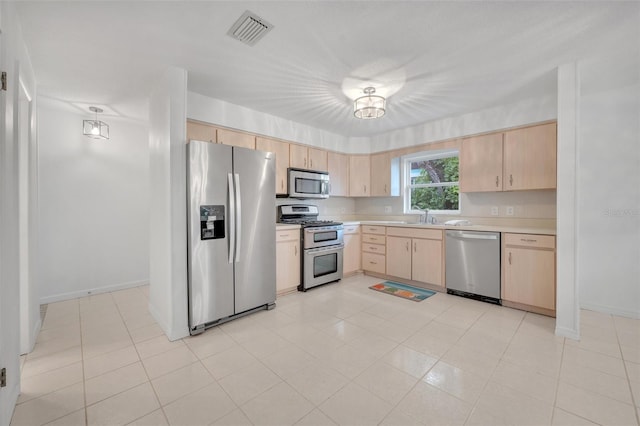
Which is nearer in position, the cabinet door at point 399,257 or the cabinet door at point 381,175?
the cabinet door at point 399,257

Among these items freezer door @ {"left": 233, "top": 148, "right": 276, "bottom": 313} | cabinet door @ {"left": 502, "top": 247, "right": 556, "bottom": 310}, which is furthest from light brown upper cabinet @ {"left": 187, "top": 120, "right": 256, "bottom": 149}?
cabinet door @ {"left": 502, "top": 247, "right": 556, "bottom": 310}

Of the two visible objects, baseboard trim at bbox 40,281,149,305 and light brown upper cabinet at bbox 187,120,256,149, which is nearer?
light brown upper cabinet at bbox 187,120,256,149

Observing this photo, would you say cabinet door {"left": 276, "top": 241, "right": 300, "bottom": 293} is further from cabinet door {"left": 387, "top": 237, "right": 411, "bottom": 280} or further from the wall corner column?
the wall corner column

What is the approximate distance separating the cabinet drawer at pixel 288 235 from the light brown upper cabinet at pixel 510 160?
238 cm

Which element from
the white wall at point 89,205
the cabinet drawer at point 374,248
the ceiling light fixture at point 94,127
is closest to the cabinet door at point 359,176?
the cabinet drawer at point 374,248

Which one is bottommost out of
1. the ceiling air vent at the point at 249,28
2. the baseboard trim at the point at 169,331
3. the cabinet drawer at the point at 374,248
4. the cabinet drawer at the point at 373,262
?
the baseboard trim at the point at 169,331

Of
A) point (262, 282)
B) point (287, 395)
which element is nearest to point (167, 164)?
point (262, 282)

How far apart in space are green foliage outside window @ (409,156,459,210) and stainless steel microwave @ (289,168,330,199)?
1.53 metres

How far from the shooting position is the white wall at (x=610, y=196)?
115 inches

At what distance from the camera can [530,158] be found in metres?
3.27

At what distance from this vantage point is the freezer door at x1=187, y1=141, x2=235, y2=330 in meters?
2.54

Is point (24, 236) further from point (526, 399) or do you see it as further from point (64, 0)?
point (526, 399)

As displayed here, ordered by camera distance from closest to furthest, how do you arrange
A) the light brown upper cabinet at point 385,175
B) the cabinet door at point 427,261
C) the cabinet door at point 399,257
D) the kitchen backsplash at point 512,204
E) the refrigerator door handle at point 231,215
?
1. the refrigerator door handle at point 231,215
2. the kitchen backsplash at point 512,204
3. the cabinet door at point 427,261
4. the cabinet door at point 399,257
5. the light brown upper cabinet at point 385,175

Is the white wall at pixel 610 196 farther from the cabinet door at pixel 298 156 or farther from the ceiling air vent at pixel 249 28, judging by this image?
the cabinet door at pixel 298 156
